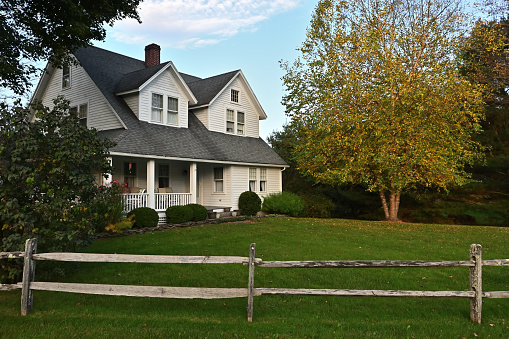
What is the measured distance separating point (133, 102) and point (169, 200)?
5.29 m

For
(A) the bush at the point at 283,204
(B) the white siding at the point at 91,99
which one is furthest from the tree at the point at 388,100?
(B) the white siding at the point at 91,99

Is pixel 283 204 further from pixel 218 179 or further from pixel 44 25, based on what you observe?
pixel 44 25

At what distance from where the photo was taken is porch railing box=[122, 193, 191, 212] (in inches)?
643

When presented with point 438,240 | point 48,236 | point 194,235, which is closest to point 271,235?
point 194,235

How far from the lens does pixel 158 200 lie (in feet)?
58.2

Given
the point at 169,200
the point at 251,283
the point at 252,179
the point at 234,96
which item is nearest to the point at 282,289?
the point at 251,283

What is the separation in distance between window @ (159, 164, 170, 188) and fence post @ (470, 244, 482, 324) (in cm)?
1670

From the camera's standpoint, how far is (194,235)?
1377cm

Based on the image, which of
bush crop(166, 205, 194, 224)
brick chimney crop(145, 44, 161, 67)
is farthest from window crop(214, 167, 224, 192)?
brick chimney crop(145, 44, 161, 67)

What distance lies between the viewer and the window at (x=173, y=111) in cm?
2042

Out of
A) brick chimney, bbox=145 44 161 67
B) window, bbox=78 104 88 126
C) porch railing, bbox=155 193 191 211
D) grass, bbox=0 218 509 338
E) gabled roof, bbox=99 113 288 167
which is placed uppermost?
brick chimney, bbox=145 44 161 67

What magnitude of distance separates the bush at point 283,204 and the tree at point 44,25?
501 inches

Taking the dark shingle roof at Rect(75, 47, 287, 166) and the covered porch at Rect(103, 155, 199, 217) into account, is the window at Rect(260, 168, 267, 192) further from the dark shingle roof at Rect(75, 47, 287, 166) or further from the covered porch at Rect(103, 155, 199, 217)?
the covered porch at Rect(103, 155, 199, 217)

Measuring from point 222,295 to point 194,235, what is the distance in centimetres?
820
